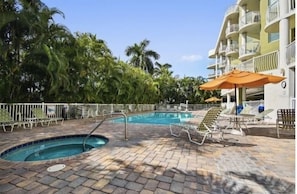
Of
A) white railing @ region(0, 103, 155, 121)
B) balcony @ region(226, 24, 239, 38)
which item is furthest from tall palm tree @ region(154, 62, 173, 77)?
white railing @ region(0, 103, 155, 121)

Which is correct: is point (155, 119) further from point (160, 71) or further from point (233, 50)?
point (160, 71)

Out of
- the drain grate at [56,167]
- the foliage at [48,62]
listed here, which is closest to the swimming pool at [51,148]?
the drain grate at [56,167]

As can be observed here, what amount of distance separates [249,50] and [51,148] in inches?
875

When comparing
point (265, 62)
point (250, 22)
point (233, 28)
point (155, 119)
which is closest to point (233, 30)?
point (233, 28)

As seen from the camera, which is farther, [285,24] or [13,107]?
[285,24]

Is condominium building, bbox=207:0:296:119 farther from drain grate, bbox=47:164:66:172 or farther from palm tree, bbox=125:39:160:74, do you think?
palm tree, bbox=125:39:160:74

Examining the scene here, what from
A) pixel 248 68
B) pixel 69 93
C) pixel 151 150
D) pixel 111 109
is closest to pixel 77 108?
pixel 69 93

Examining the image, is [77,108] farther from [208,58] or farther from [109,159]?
[208,58]

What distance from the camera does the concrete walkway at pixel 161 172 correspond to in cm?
321

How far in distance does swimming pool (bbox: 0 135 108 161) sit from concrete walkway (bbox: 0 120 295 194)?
1.32ft

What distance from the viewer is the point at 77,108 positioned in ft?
47.6

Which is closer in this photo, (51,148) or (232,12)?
(51,148)

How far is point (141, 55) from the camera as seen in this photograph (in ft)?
124

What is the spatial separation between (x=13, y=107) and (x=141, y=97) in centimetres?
1967
